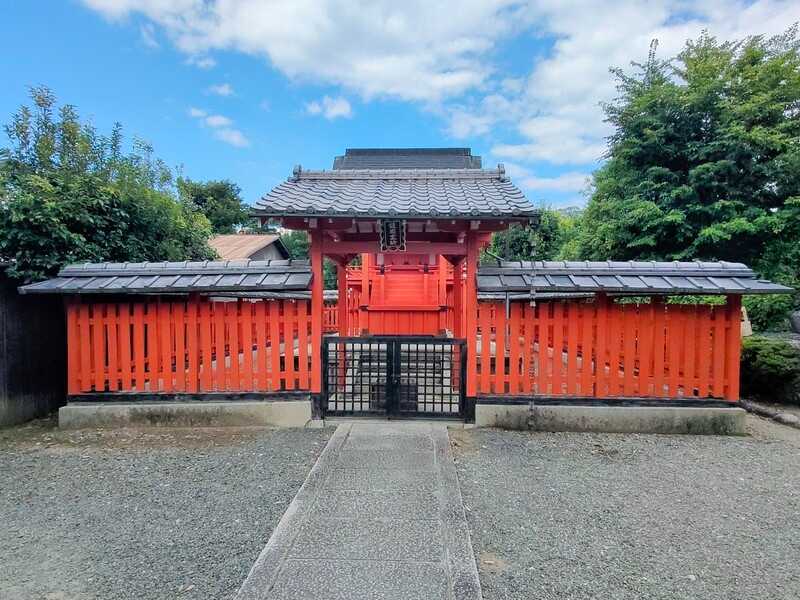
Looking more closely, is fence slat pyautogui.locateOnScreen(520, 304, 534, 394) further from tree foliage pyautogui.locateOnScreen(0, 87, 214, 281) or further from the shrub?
tree foliage pyautogui.locateOnScreen(0, 87, 214, 281)

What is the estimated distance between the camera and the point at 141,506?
10.7ft

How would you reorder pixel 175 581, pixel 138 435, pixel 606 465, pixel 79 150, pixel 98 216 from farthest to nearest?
pixel 79 150 < pixel 98 216 < pixel 138 435 < pixel 606 465 < pixel 175 581

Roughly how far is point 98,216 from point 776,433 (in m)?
10.1

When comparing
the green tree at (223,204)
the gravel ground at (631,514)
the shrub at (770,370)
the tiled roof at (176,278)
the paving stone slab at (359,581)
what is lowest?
the gravel ground at (631,514)

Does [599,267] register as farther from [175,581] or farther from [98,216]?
[98,216]

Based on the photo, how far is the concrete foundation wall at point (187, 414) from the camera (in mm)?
5121

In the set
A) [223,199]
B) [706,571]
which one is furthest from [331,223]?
[223,199]

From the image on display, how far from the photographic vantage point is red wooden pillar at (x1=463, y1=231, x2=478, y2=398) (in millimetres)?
5074

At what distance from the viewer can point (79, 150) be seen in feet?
21.0

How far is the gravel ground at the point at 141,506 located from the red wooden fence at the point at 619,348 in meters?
2.62

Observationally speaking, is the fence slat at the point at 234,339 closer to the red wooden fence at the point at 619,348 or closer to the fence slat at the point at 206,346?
the fence slat at the point at 206,346

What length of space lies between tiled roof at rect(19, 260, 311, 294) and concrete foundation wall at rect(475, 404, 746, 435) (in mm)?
3060

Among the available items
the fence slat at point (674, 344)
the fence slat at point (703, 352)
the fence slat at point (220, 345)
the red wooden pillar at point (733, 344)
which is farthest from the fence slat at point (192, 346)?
the red wooden pillar at point (733, 344)

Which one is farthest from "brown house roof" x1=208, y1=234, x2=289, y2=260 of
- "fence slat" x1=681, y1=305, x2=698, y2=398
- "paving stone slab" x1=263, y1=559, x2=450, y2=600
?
"paving stone slab" x1=263, y1=559, x2=450, y2=600
